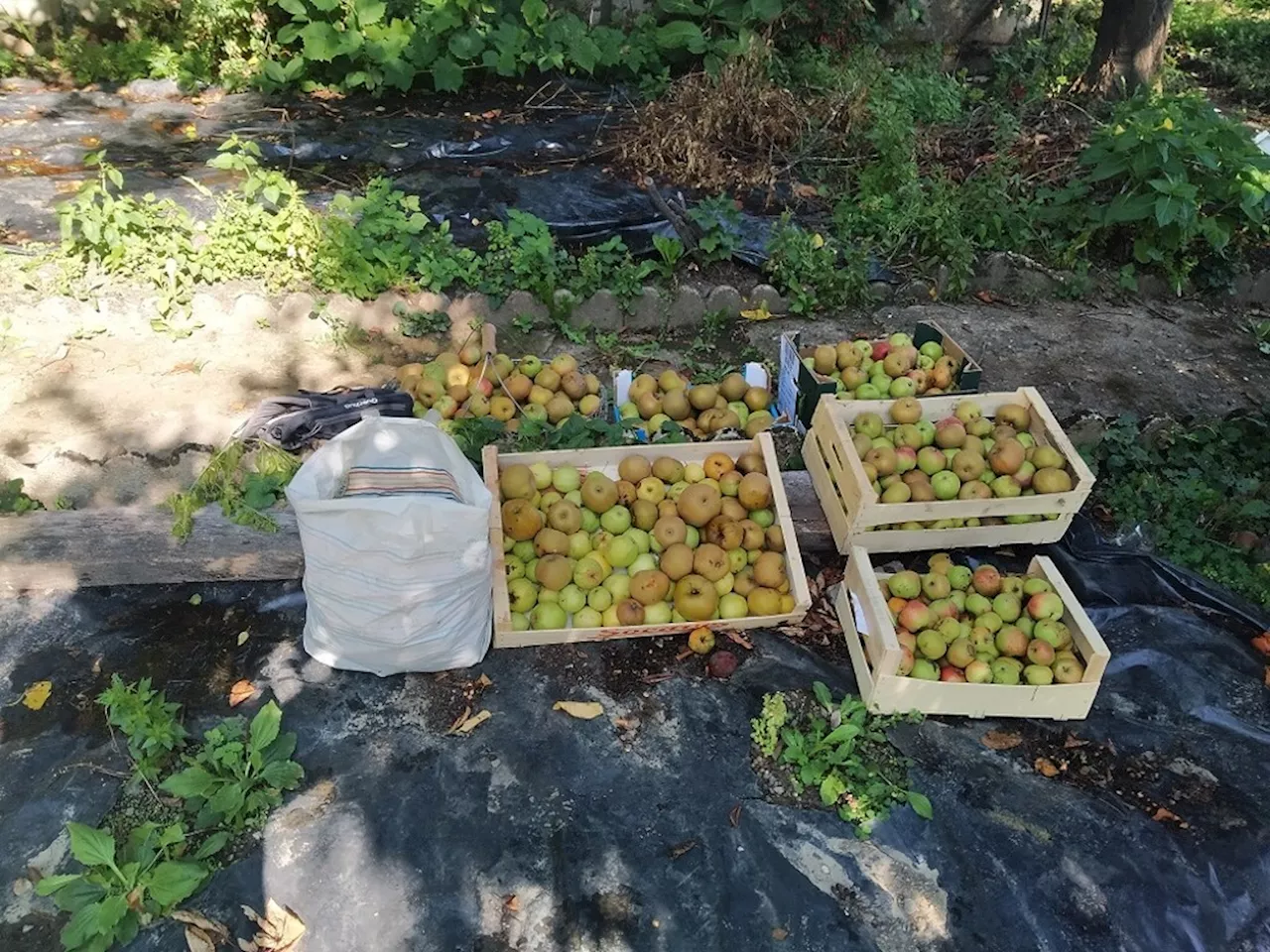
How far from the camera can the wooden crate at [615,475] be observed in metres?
3.54

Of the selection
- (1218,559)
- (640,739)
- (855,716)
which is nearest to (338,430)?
(640,739)

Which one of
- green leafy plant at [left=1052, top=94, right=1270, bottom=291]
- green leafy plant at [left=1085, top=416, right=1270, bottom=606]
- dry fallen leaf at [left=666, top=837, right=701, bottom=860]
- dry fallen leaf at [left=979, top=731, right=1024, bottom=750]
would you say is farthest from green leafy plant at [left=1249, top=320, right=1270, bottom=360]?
dry fallen leaf at [left=666, top=837, right=701, bottom=860]

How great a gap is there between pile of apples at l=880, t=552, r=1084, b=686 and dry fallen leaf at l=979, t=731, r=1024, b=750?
216 mm

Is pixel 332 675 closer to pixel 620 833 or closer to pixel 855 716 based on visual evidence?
pixel 620 833

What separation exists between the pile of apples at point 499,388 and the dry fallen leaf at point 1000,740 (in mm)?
2466

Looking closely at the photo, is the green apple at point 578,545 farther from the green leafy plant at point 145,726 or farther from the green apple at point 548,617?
the green leafy plant at point 145,726

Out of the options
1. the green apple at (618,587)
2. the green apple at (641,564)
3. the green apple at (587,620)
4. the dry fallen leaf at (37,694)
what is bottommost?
the dry fallen leaf at (37,694)

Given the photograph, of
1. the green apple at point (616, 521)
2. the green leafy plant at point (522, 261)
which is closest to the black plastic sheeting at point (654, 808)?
the green apple at point (616, 521)

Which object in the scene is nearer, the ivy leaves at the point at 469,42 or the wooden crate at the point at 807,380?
the wooden crate at the point at 807,380

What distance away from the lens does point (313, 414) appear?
14.3 ft

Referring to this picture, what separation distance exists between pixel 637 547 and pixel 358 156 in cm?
466

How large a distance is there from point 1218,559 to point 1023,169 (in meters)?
4.16

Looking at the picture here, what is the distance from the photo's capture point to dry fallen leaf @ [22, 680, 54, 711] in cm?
325

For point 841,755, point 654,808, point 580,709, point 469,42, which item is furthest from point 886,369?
point 469,42
